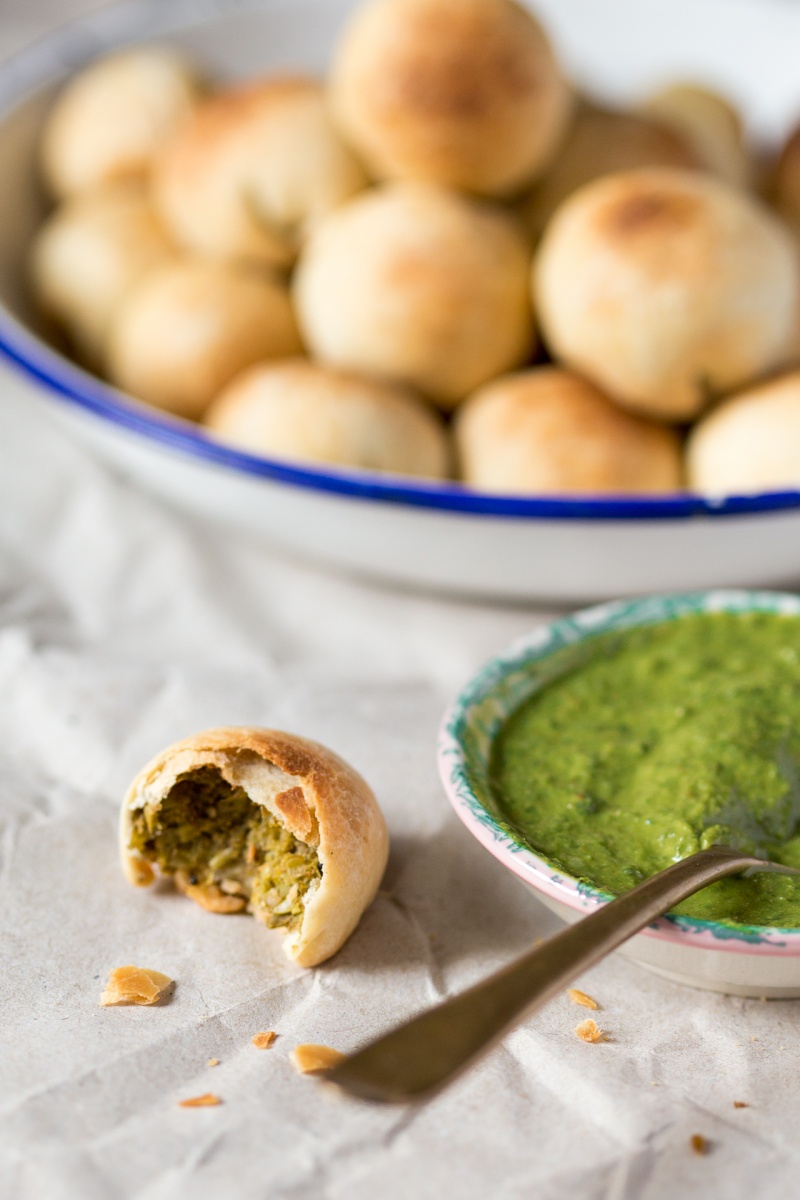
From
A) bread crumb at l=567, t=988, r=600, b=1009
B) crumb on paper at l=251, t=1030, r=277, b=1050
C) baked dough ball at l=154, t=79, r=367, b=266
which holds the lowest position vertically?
bread crumb at l=567, t=988, r=600, b=1009

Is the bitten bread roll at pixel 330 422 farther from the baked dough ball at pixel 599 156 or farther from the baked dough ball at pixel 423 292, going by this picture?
the baked dough ball at pixel 599 156

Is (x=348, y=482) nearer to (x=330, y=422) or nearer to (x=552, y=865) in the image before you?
(x=330, y=422)

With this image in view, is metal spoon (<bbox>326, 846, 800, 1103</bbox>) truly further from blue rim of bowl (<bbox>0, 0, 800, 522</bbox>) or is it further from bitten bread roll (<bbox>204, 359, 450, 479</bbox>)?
bitten bread roll (<bbox>204, 359, 450, 479</bbox>)

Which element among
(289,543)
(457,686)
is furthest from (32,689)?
(457,686)

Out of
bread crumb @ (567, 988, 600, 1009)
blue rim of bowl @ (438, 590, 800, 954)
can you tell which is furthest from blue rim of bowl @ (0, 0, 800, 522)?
bread crumb @ (567, 988, 600, 1009)

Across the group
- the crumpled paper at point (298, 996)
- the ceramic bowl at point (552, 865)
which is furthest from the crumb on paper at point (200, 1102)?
the ceramic bowl at point (552, 865)

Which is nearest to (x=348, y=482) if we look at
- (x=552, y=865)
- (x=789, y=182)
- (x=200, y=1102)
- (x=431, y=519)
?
(x=431, y=519)
